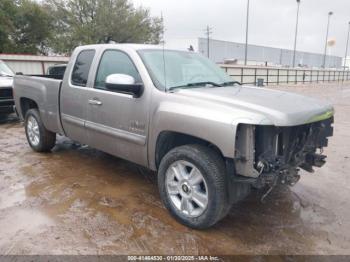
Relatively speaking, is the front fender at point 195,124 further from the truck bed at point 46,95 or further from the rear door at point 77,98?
the truck bed at point 46,95

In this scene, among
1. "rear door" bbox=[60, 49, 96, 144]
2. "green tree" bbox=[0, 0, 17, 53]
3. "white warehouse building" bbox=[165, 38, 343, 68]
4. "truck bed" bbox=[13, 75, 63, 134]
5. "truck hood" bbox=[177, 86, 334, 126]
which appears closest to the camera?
"truck hood" bbox=[177, 86, 334, 126]

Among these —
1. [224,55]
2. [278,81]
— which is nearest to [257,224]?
[278,81]

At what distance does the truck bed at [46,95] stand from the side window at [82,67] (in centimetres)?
38

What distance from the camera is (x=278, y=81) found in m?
28.8

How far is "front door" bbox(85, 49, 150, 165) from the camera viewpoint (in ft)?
11.7

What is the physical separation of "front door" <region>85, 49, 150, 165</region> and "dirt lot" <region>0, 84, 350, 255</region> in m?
0.61

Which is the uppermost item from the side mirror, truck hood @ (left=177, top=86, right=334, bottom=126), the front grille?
the side mirror

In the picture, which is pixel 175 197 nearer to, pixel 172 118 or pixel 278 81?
pixel 172 118

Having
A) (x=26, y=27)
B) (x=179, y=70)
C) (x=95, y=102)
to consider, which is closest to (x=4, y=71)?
(x=95, y=102)

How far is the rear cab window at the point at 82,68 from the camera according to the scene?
437 centimetres

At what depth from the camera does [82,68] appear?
14.8 feet

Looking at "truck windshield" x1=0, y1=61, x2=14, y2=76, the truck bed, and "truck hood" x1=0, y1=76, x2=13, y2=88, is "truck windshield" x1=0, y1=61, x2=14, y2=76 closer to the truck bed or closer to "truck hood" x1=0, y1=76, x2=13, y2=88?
"truck hood" x1=0, y1=76, x2=13, y2=88

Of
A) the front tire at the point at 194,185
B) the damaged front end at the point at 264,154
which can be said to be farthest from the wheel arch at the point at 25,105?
the damaged front end at the point at 264,154

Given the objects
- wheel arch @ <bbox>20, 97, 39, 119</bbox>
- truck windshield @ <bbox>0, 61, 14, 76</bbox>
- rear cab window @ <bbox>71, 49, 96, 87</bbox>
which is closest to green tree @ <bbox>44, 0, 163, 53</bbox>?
truck windshield @ <bbox>0, 61, 14, 76</bbox>
